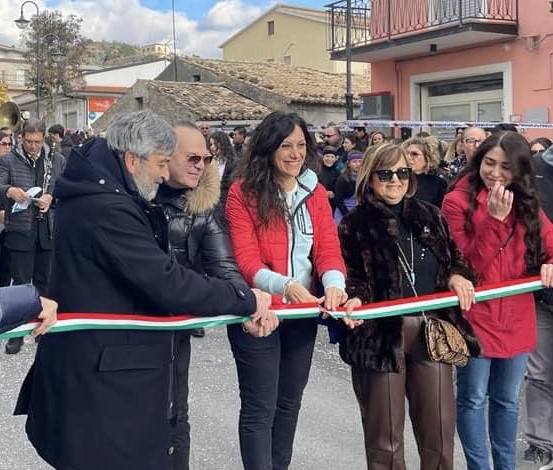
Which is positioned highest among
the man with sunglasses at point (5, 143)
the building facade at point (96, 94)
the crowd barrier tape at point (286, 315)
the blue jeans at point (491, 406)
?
the building facade at point (96, 94)

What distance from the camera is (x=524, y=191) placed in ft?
12.2

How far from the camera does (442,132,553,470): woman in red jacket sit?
373cm

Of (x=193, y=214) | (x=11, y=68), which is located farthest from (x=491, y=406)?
(x=11, y=68)

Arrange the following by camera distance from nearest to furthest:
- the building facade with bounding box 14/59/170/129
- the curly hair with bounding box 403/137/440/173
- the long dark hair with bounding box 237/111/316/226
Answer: the long dark hair with bounding box 237/111/316/226, the curly hair with bounding box 403/137/440/173, the building facade with bounding box 14/59/170/129

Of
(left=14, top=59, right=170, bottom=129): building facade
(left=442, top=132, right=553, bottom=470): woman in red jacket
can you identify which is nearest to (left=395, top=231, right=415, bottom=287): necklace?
(left=442, top=132, right=553, bottom=470): woman in red jacket

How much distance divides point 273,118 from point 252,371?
1257 mm

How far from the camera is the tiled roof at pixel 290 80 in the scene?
88.4 ft

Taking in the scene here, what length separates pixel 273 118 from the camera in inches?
149

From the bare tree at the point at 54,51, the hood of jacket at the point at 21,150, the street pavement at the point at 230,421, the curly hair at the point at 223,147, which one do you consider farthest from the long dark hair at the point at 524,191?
the bare tree at the point at 54,51

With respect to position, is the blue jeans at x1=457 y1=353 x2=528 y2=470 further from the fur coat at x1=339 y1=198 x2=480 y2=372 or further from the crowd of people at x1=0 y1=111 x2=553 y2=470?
the fur coat at x1=339 y1=198 x2=480 y2=372

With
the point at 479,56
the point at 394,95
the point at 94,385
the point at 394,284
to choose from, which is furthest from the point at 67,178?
the point at 394,95

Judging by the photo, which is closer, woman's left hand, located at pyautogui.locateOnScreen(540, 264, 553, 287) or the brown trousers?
the brown trousers

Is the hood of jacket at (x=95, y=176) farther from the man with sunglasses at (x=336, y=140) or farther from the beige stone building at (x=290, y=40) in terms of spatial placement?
the beige stone building at (x=290, y=40)

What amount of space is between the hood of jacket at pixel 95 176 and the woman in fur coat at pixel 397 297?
49.1 inches
